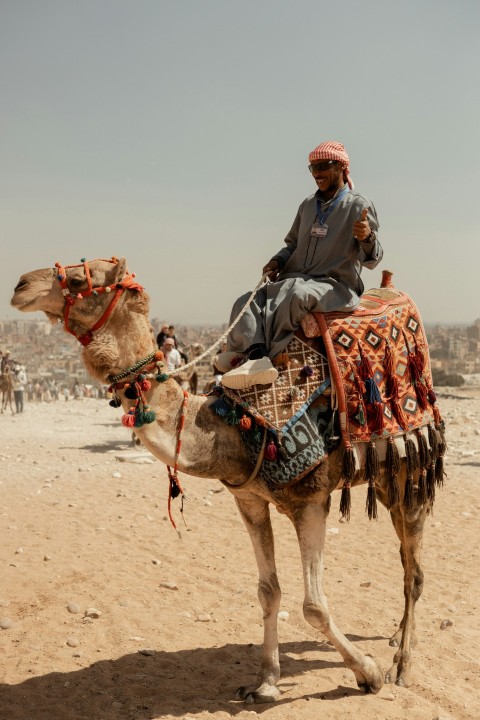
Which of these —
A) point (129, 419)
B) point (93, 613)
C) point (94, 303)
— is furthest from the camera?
point (93, 613)

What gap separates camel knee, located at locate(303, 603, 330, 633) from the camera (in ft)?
14.4

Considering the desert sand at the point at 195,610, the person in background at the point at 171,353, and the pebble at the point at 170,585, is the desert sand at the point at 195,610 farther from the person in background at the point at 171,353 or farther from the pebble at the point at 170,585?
the person in background at the point at 171,353

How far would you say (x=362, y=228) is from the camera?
4504 millimetres

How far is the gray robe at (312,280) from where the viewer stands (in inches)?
176

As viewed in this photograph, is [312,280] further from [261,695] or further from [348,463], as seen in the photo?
[261,695]

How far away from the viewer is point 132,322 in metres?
4.25

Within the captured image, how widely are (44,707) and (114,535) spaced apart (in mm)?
3915

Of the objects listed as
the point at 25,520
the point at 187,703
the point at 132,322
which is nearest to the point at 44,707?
the point at 187,703

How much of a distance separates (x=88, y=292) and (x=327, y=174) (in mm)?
1719

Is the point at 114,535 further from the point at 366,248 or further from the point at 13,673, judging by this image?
the point at 366,248

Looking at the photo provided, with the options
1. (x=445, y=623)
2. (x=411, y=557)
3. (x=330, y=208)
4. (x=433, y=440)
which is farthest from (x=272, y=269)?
(x=445, y=623)

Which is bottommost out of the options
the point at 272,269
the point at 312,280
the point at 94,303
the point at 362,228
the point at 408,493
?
the point at 408,493

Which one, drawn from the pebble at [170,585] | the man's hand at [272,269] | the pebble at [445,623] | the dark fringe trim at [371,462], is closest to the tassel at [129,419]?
the man's hand at [272,269]

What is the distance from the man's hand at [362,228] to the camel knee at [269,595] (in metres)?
2.25
